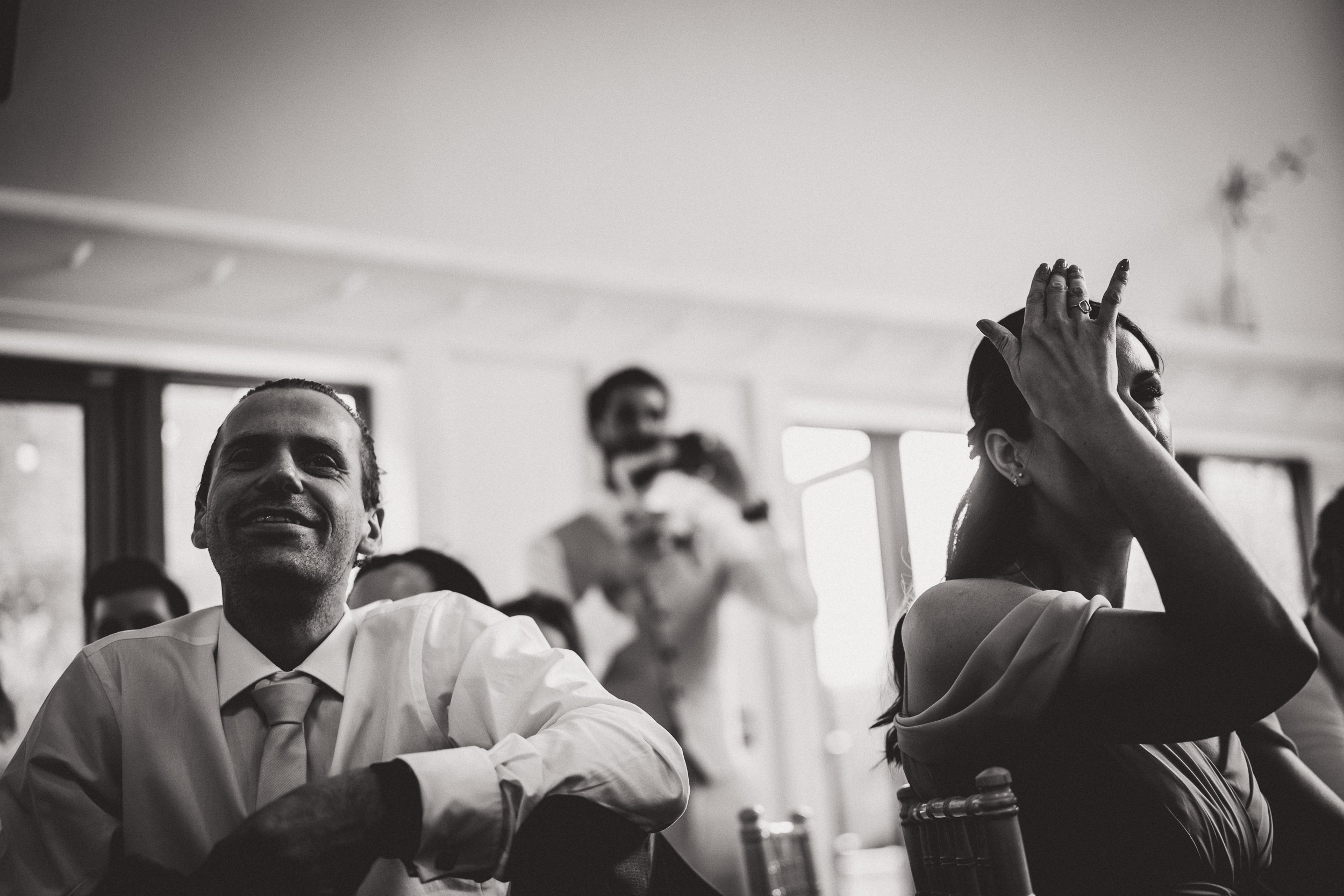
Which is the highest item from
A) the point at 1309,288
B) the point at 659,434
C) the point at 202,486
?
the point at 1309,288

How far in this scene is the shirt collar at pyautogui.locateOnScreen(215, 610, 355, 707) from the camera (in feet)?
4.14

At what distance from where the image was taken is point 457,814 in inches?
40.4

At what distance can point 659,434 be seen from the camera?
432 cm

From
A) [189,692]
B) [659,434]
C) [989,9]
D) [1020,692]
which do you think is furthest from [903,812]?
[989,9]

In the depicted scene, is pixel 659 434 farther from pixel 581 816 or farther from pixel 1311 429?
pixel 1311 429

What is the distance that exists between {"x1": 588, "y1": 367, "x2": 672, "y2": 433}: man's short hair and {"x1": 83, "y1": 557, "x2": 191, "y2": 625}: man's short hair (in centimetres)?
159

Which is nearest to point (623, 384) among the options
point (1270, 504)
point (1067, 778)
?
point (1067, 778)

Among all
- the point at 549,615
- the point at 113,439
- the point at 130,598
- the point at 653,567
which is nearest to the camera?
the point at 549,615

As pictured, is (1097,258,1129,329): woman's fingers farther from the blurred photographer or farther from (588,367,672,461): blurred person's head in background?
(588,367,672,461): blurred person's head in background

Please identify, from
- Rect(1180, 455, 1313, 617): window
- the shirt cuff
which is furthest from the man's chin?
Rect(1180, 455, 1313, 617): window

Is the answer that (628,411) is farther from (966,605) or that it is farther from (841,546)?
(966,605)

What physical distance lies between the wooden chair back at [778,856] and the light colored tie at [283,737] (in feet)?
2.79

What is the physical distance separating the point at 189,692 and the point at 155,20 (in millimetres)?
3302

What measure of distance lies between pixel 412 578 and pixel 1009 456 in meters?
1.07
